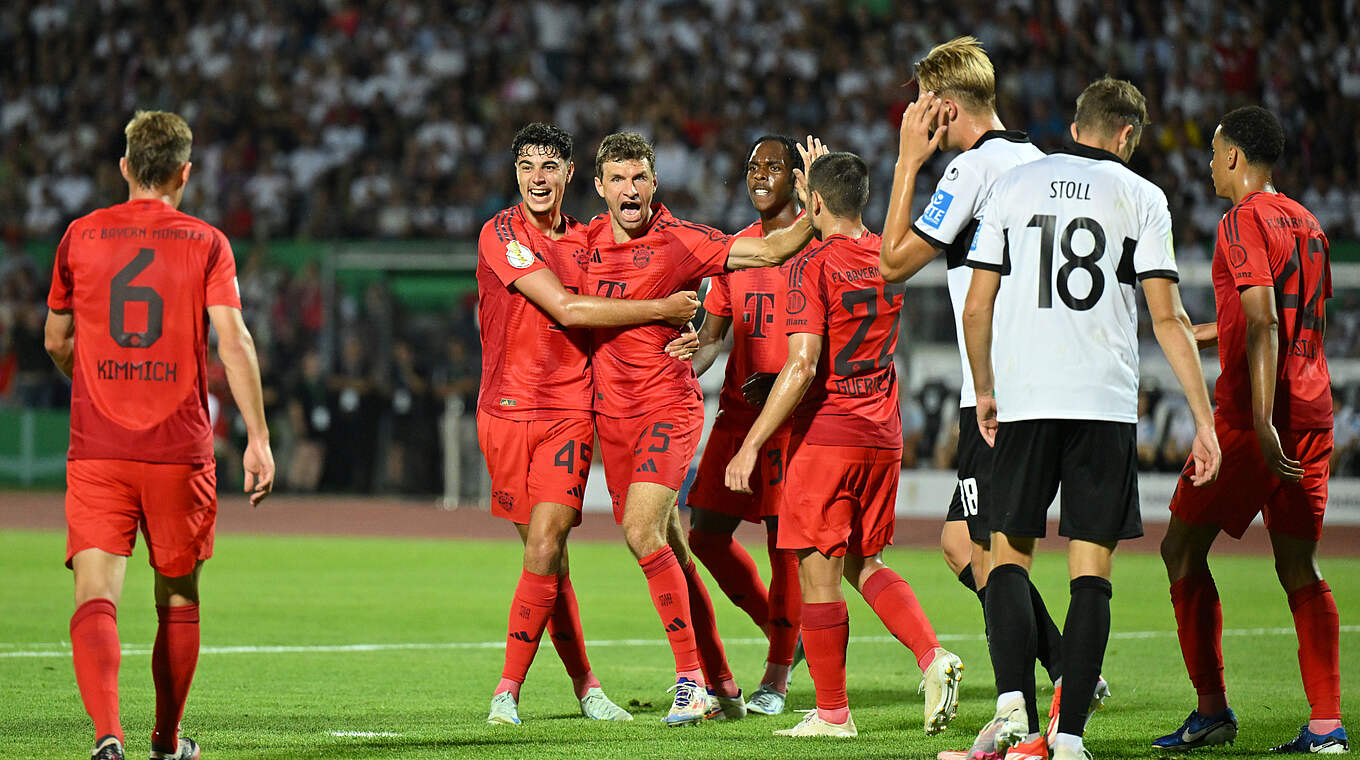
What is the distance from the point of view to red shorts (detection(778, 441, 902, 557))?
6.73m

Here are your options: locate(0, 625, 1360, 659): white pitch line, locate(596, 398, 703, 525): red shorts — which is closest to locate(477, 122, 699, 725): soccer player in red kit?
locate(596, 398, 703, 525): red shorts

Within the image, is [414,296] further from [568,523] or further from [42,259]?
[568,523]

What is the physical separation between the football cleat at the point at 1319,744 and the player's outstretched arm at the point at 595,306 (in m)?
2.94

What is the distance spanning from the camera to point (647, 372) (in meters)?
7.23

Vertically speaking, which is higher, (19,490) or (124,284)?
(124,284)

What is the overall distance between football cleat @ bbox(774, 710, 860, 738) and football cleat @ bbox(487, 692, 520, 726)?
1.10 m

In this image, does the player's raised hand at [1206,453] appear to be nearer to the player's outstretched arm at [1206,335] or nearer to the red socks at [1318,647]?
the red socks at [1318,647]

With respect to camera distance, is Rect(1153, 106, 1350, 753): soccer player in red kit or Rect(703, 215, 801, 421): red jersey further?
Rect(703, 215, 801, 421): red jersey

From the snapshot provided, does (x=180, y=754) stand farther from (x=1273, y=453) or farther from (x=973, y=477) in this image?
(x=1273, y=453)

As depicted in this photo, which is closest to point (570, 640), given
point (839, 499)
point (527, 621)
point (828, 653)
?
point (527, 621)

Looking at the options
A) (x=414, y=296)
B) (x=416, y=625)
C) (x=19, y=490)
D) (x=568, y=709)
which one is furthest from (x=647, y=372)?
(x=19, y=490)

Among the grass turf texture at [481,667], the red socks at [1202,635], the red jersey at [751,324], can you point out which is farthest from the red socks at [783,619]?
the red socks at [1202,635]

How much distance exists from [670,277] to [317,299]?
1657cm

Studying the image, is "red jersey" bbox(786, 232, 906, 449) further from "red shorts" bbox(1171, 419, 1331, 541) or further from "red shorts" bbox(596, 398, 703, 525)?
"red shorts" bbox(1171, 419, 1331, 541)
